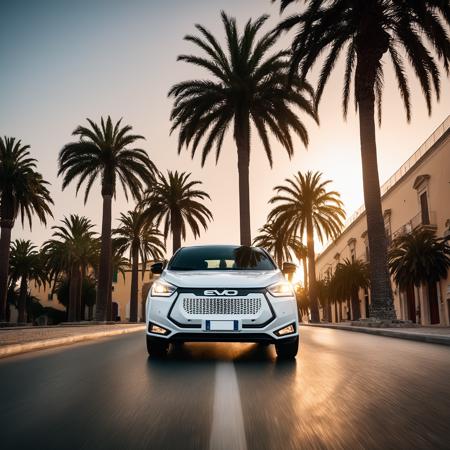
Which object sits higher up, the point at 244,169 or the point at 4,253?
the point at 244,169

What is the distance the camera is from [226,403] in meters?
3.85

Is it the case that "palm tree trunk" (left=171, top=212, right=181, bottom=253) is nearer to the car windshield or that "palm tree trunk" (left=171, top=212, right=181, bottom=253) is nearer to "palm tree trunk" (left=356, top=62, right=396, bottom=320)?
"palm tree trunk" (left=356, top=62, right=396, bottom=320)

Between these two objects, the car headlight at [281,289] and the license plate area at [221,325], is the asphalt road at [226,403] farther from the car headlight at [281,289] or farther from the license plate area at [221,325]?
the car headlight at [281,289]

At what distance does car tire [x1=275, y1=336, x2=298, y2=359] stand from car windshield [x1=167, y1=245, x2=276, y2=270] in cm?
136

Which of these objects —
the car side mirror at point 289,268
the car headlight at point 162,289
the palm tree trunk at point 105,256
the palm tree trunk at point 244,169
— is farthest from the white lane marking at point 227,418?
the palm tree trunk at point 105,256

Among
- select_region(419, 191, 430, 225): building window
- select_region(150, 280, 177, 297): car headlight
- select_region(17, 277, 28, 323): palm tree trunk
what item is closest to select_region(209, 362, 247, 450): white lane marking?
select_region(150, 280, 177, 297): car headlight

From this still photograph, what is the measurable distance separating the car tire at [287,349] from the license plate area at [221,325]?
673mm

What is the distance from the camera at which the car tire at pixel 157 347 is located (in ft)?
22.0

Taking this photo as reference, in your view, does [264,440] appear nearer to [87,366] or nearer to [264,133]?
[87,366]

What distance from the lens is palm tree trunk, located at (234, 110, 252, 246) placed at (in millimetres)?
24078

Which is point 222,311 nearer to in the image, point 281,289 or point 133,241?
point 281,289

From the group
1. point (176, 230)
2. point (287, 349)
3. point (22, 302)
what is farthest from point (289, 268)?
point (22, 302)

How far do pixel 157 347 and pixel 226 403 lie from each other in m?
3.18

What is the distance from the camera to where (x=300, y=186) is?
42.3 m
